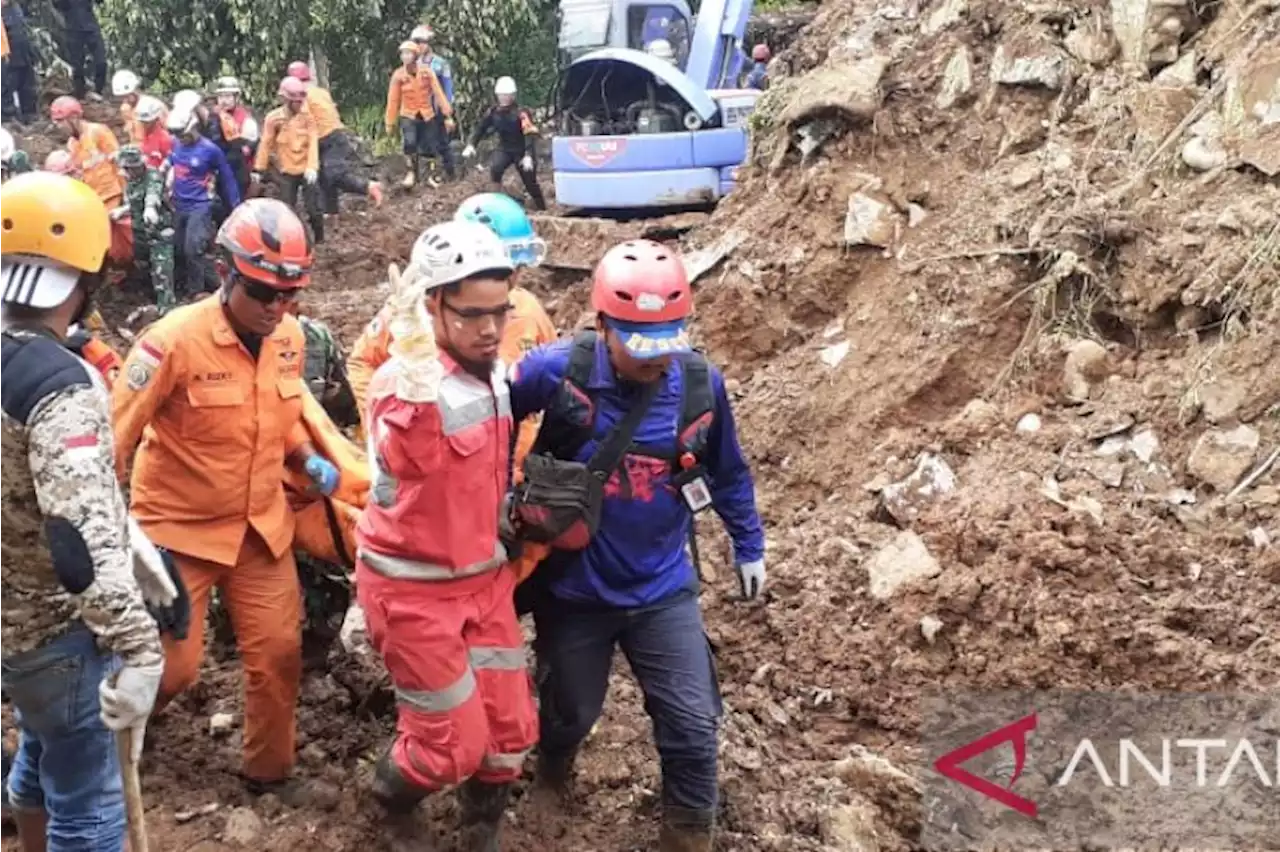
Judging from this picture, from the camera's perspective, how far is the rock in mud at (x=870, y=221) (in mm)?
7496

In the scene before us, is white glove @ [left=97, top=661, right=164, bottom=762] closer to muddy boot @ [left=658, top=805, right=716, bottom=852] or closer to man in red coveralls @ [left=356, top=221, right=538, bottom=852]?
man in red coveralls @ [left=356, top=221, right=538, bottom=852]

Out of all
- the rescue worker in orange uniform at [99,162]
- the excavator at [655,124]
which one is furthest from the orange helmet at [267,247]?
the rescue worker in orange uniform at [99,162]

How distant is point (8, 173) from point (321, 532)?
27.9ft

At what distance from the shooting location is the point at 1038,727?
484 centimetres

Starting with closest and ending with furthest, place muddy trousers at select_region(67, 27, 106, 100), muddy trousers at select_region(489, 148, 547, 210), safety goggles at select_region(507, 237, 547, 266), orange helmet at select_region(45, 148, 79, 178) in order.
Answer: safety goggles at select_region(507, 237, 547, 266) < orange helmet at select_region(45, 148, 79, 178) < muddy trousers at select_region(489, 148, 547, 210) < muddy trousers at select_region(67, 27, 106, 100)

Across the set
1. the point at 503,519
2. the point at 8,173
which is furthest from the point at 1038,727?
the point at 8,173

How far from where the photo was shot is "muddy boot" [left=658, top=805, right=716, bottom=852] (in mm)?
3887

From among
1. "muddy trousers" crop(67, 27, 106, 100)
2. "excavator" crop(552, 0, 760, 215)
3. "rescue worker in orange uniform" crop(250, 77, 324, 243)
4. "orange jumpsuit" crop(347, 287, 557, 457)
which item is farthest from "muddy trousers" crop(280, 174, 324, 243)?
"orange jumpsuit" crop(347, 287, 557, 457)

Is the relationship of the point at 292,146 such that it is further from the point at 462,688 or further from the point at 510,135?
the point at 462,688

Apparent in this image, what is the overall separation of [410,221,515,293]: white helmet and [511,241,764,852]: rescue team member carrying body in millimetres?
442

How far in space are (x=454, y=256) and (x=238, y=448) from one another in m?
1.13

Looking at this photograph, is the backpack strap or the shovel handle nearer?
the shovel handle

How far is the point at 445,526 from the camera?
3.42m

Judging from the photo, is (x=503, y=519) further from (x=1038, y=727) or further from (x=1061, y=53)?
(x=1061, y=53)
